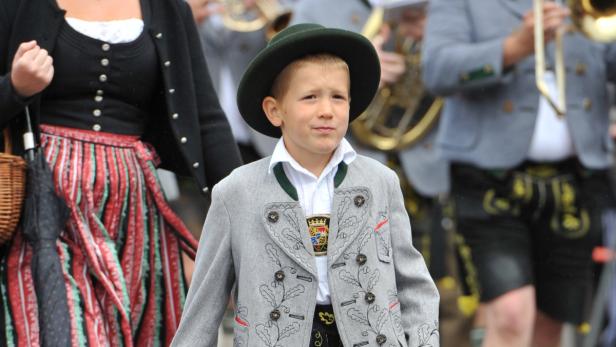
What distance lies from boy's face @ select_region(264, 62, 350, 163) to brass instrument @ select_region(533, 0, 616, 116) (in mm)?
2157

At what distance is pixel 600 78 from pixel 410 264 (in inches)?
104

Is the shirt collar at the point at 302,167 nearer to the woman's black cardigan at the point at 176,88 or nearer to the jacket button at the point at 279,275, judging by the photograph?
the jacket button at the point at 279,275

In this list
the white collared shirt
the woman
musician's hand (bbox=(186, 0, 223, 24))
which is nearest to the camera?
the white collared shirt

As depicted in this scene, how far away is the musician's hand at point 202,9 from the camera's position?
26.9 feet

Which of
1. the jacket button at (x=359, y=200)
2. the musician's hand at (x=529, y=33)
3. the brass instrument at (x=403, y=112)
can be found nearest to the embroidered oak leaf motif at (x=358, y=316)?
the jacket button at (x=359, y=200)

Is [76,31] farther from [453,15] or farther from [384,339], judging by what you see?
[453,15]

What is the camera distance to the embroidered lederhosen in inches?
160

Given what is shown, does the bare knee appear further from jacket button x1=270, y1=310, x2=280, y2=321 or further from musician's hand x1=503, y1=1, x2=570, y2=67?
jacket button x1=270, y1=310, x2=280, y2=321

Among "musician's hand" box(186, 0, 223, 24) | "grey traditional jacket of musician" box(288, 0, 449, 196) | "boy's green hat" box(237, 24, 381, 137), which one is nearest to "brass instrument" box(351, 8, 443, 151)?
"grey traditional jacket of musician" box(288, 0, 449, 196)

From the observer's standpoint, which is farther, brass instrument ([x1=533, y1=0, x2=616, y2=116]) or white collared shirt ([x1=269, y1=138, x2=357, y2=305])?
brass instrument ([x1=533, y1=0, x2=616, y2=116])

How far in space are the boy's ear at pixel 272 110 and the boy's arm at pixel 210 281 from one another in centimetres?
27

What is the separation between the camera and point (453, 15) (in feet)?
21.2

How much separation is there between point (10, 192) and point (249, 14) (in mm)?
5047

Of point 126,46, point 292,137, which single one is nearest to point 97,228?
point 126,46
